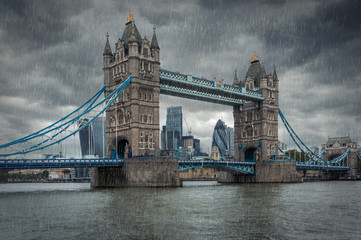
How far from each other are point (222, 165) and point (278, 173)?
14.6 metres

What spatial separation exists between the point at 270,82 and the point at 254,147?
1628 cm

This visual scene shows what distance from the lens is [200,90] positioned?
76438 mm

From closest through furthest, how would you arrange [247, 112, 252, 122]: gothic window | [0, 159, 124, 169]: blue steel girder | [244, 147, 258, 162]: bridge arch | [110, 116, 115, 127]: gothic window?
[0, 159, 124, 169]: blue steel girder → [110, 116, 115, 127]: gothic window → [247, 112, 252, 122]: gothic window → [244, 147, 258, 162]: bridge arch

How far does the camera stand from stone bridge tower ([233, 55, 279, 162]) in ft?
290

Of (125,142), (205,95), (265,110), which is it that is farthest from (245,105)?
(125,142)

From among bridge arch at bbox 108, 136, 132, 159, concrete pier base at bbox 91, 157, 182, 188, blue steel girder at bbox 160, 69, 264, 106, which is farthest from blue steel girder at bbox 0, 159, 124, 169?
blue steel girder at bbox 160, 69, 264, 106

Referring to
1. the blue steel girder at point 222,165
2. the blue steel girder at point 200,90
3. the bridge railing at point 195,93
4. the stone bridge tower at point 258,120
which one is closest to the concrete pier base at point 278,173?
the blue steel girder at point 222,165

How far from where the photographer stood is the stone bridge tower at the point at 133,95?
6356cm

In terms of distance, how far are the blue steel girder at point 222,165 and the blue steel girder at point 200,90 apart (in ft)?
45.4

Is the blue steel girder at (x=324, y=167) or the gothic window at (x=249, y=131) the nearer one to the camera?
the blue steel girder at (x=324, y=167)

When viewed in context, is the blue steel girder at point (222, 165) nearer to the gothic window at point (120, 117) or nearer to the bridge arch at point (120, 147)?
the bridge arch at point (120, 147)

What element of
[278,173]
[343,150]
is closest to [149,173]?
[278,173]

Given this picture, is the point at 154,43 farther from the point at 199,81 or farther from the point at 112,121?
the point at 112,121

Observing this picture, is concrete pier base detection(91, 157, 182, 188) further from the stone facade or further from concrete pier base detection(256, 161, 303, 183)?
the stone facade
